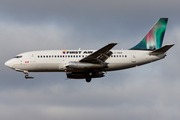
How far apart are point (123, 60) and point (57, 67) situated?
10.5 m

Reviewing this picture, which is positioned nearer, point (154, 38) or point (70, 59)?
point (70, 59)

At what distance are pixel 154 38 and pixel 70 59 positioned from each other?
15.0 metres

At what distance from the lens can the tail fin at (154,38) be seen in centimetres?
6278

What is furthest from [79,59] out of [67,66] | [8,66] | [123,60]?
[8,66]

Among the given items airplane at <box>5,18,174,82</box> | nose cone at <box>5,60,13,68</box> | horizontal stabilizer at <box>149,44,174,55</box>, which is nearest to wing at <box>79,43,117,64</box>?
airplane at <box>5,18,174,82</box>

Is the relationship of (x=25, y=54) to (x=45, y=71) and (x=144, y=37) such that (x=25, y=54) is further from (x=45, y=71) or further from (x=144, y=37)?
(x=144, y=37)

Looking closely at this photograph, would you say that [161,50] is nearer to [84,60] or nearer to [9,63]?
[84,60]

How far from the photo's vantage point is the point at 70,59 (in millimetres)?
59812

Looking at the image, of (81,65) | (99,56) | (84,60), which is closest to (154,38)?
(99,56)

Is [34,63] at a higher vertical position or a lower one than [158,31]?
lower

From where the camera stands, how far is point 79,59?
2354 inches

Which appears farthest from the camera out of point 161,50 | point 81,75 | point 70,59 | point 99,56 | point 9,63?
point 81,75

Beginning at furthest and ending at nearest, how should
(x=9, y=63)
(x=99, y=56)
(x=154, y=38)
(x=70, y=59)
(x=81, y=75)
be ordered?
1. (x=154, y=38)
2. (x=81, y=75)
3. (x=9, y=63)
4. (x=70, y=59)
5. (x=99, y=56)

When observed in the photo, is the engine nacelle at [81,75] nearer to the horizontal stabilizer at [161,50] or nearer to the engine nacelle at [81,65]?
the engine nacelle at [81,65]
